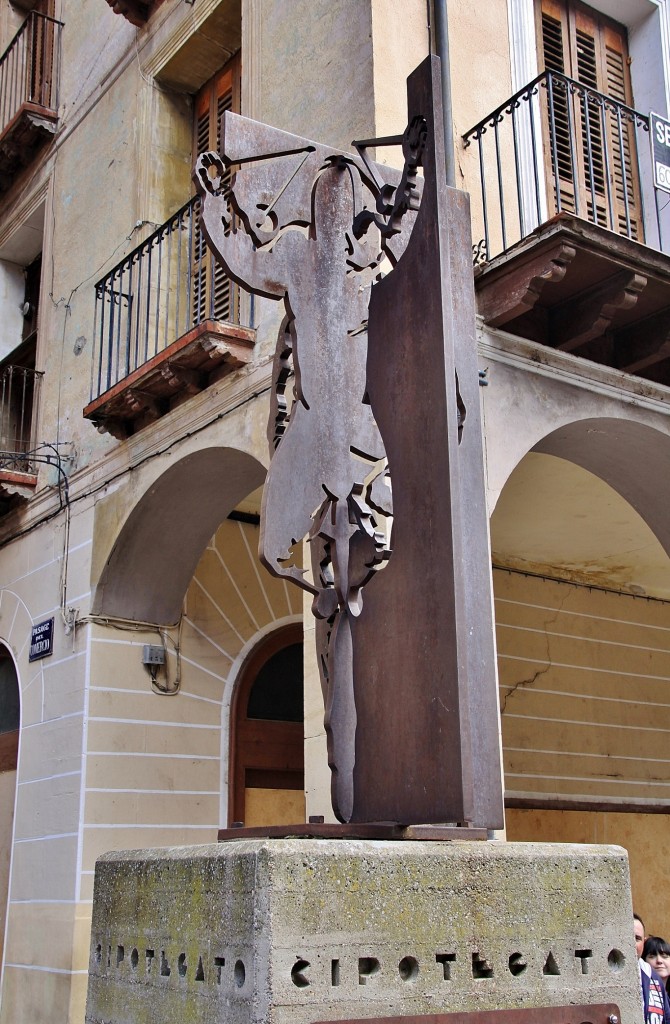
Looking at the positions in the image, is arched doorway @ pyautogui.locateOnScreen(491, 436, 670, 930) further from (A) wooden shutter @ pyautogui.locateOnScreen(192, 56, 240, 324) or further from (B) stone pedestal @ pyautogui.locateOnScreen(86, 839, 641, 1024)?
(B) stone pedestal @ pyautogui.locateOnScreen(86, 839, 641, 1024)

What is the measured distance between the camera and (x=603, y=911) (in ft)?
9.48

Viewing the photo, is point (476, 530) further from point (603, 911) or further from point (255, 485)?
point (255, 485)

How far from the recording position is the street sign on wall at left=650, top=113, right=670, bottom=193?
24.3ft

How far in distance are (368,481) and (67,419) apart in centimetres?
665

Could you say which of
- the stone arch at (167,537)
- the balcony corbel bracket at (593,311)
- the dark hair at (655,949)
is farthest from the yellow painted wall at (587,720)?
the balcony corbel bracket at (593,311)

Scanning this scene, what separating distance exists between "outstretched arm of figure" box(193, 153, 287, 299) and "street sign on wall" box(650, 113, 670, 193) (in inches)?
178

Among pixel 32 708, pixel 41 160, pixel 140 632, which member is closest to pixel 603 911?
pixel 140 632

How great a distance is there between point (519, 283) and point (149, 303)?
3.13 m

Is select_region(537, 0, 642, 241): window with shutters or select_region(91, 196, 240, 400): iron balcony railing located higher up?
select_region(537, 0, 642, 241): window with shutters

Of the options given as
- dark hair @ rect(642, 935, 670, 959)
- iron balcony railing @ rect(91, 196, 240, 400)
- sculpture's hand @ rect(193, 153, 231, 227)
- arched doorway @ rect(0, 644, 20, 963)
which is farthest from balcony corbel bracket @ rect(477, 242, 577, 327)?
arched doorway @ rect(0, 644, 20, 963)

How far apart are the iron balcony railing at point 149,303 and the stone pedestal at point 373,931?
6123 mm

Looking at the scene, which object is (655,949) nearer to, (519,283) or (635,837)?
(519,283)

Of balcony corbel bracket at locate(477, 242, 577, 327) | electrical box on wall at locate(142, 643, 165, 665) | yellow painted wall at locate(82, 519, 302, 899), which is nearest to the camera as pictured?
balcony corbel bracket at locate(477, 242, 577, 327)

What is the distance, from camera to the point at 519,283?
6.55 meters
